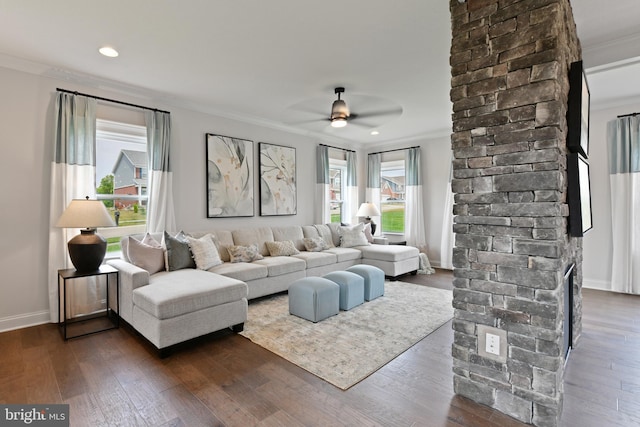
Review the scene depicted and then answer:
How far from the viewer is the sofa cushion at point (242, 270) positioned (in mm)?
3701

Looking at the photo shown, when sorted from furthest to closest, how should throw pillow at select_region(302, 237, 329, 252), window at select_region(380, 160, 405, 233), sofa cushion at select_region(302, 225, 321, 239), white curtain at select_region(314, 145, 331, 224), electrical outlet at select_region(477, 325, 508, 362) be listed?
1. window at select_region(380, 160, 405, 233)
2. white curtain at select_region(314, 145, 331, 224)
3. sofa cushion at select_region(302, 225, 321, 239)
4. throw pillow at select_region(302, 237, 329, 252)
5. electrical outlet at select_region(477, 325, 508, 362)

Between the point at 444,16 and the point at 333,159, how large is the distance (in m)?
4.36

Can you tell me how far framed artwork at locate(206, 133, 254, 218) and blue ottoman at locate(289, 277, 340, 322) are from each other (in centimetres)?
197

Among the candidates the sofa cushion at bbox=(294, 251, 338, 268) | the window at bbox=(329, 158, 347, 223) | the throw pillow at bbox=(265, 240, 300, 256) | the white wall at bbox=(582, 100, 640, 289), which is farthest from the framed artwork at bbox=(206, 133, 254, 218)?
the white wall at bbox=(582, 100, 640, 289)

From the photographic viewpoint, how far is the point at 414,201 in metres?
6.47

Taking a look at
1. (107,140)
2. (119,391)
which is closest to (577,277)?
(119,391)

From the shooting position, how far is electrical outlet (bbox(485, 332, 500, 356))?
1.84m

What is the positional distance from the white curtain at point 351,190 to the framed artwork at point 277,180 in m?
1.55

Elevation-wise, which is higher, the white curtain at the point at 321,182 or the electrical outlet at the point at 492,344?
the white curtain at the point at 321,182

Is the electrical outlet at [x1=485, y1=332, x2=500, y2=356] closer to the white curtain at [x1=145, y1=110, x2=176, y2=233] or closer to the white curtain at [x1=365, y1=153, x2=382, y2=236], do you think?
the white curtain at [x1=145, y1=110, x2=176, y2=233]

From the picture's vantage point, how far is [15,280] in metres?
3.18

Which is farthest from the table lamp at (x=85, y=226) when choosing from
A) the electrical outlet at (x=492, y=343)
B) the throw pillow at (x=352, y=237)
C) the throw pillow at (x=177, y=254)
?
the throw pillow at (x=352, y=237)

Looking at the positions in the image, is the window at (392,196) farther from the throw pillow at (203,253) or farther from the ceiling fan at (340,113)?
the throw pillow at (203,253)

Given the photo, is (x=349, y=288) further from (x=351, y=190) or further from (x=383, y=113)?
(x=351, y=190)
